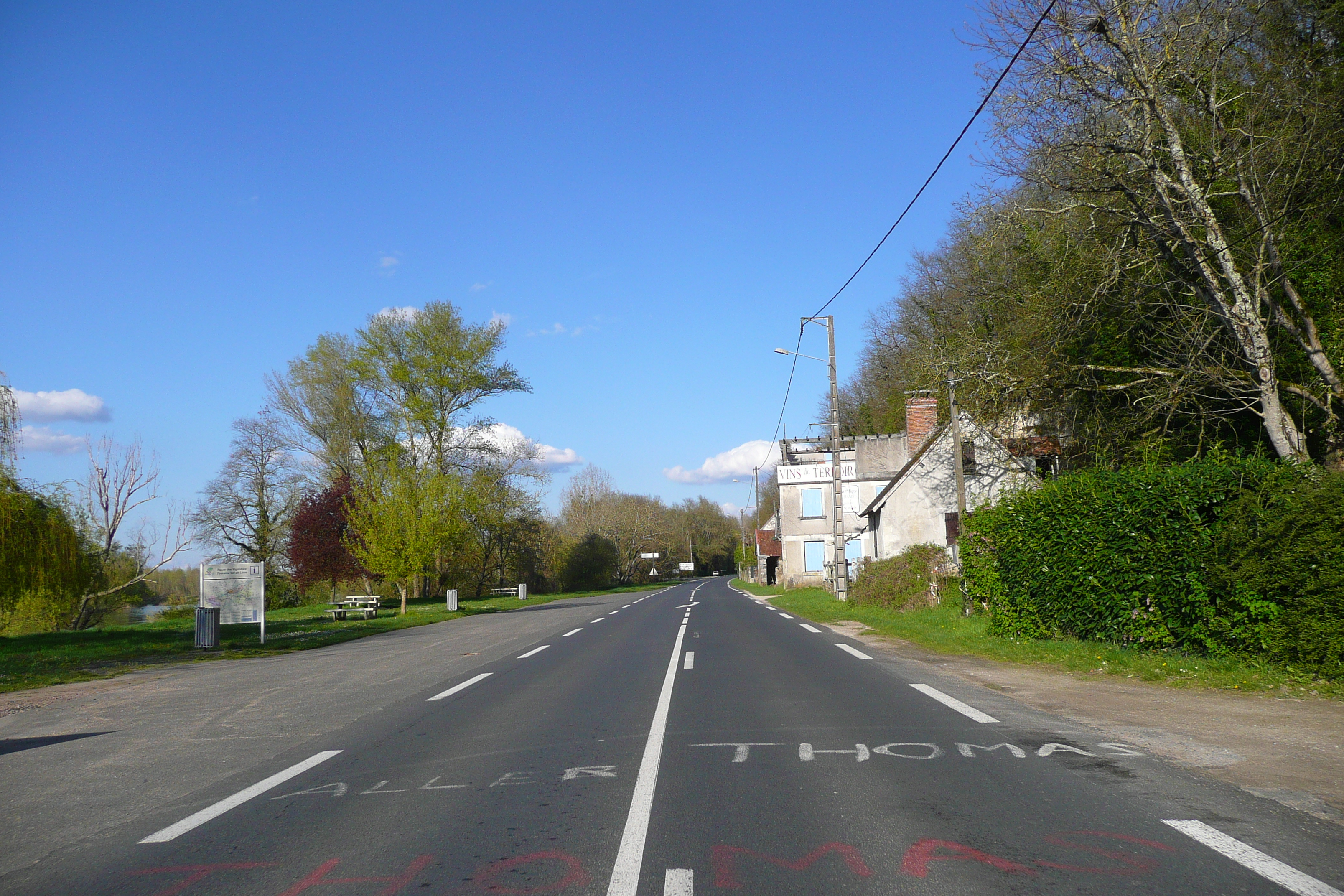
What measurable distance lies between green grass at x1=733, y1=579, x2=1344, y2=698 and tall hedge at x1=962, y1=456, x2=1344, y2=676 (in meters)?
0.23

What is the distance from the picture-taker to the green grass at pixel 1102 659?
941 cm

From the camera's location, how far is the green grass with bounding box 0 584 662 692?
49.1 ft

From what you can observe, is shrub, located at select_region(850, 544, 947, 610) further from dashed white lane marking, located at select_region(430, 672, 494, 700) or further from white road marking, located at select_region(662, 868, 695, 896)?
white road marking, located at select_region(662, 868, 695, 896)

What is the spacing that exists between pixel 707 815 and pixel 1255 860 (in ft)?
9.27

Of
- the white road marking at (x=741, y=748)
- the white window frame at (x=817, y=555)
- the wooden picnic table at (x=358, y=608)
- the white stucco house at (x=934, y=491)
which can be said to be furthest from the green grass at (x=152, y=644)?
the white window frame at (x=817, y=555)

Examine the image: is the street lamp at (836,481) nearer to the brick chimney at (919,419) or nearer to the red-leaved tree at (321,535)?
the brick chimney at (919,419)

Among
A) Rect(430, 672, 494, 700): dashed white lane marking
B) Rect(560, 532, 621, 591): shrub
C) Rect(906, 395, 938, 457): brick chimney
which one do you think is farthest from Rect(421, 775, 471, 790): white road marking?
Rect(560, 532, 621, 591): shrub

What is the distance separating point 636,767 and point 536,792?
922 mm

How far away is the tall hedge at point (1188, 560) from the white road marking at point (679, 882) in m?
8.35

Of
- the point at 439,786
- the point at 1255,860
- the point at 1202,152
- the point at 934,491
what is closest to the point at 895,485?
the point at 934,491

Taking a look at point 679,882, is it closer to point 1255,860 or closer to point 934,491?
point 1255,860

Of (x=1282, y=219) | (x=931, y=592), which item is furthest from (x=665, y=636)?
(x=1282, y=219)

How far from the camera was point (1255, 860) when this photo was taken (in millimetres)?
4238

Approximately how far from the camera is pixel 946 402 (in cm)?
2814
